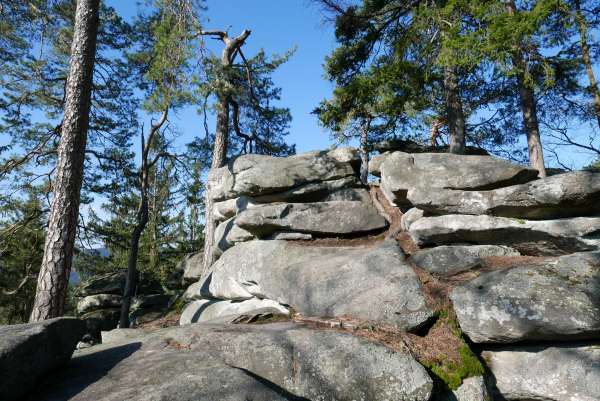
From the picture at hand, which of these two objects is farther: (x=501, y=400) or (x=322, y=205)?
(x=322, y=205)

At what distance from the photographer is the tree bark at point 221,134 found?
40.8 ft

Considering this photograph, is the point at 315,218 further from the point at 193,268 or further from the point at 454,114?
the point at 193,268

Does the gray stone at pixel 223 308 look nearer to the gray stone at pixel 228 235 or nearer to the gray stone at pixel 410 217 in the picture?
the gray stone at pixel 228 235

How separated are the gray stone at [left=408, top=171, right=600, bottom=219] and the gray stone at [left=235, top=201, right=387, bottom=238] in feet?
4.91

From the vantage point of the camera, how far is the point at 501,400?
18.1 ft

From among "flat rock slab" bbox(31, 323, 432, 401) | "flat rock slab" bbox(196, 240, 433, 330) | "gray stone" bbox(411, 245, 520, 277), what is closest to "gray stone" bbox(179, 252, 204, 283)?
"flat rock slab" bbox(196, 240, 433, 330)

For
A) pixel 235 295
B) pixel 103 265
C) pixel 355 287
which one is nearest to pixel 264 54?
pixel 235 295

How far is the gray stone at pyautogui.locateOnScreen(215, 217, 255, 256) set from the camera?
1084cm

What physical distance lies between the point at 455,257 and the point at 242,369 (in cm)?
453

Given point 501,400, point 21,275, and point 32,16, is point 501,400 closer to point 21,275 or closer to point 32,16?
point 32,16

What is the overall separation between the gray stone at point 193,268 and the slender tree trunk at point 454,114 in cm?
921

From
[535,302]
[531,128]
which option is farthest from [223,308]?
[531,128]

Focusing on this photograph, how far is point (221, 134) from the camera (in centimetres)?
1291

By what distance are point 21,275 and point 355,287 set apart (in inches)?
833
